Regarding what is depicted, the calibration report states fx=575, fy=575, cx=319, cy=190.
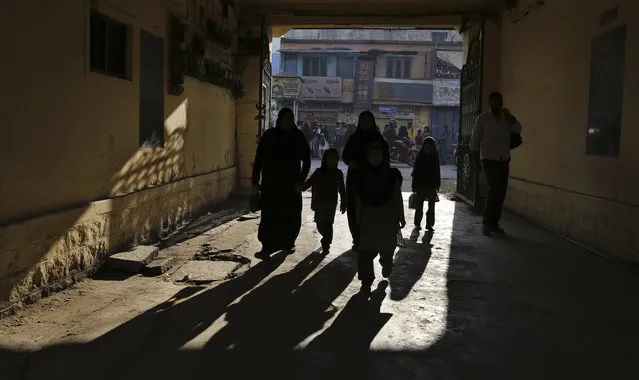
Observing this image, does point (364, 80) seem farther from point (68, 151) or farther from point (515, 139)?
point (68, 151)

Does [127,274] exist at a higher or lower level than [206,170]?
lower

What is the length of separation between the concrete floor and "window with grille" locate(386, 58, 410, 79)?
85.3ft

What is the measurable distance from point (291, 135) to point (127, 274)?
2.00 metres

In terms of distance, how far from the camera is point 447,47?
3044 centimetres

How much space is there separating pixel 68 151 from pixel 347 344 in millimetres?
2694

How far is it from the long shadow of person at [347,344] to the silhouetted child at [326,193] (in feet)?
5.66

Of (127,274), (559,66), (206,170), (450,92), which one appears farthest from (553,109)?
(450,92)

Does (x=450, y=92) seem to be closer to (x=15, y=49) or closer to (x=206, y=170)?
(x=206, y=170)

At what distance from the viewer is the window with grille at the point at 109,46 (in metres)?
5.08

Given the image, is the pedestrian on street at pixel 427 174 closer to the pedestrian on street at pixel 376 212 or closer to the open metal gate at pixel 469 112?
the open metal gate at pixel 469 112

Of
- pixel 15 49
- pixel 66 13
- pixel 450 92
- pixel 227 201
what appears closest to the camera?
pixel 15 49

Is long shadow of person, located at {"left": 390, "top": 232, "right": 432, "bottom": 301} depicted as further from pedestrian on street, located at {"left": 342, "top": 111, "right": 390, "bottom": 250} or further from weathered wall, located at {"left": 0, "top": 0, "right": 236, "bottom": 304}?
weathered wall, located at {"left": 0, "top": 0, "right": 236, "bottom": 304}

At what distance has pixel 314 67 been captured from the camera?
3142cm

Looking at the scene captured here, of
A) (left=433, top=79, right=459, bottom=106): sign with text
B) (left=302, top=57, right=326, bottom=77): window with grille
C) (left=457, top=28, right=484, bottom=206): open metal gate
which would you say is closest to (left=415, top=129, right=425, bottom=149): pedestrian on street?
(left=433, top=79, right=459, bottom=106): sign with text
